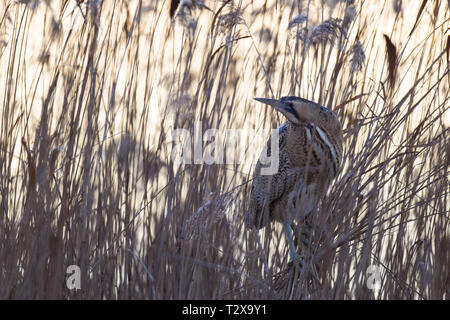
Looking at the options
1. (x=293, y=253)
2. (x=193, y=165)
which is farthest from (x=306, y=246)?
(x=193, y=165)

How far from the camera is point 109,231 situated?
1.94 meters

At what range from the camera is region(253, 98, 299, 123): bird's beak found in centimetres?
204

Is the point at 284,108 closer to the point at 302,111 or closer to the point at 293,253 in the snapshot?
the point at 302,111

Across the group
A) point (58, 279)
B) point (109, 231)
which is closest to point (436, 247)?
point (109, 231)

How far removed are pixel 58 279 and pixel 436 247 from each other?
1.12 m

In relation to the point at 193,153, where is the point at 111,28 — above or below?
above

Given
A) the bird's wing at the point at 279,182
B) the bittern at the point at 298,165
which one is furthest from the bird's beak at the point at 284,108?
the bird's wing at the point at 279,182

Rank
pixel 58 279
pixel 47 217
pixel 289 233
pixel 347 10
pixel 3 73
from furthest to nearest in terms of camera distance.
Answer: pixel 3 73 < pixel 289 233 < pixel 347 10 < pixel 47 217 < pixel 58 279

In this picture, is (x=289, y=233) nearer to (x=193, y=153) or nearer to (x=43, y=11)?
(x=193, y=153)

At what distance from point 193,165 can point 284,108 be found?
299 mm

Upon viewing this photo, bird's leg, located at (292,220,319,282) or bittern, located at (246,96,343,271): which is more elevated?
bittern, located at (246,96,343,271)

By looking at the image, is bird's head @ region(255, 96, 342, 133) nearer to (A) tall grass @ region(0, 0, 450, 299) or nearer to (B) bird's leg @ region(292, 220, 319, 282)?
(A) tall grass @ region(0, 0, 450, 299)

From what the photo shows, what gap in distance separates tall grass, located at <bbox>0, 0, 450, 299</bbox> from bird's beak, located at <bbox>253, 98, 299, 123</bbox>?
0.05 metres

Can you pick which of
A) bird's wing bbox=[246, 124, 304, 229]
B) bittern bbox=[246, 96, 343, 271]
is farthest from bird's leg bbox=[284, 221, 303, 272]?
bird's wing bbox=[246, 124, 304, 229]
